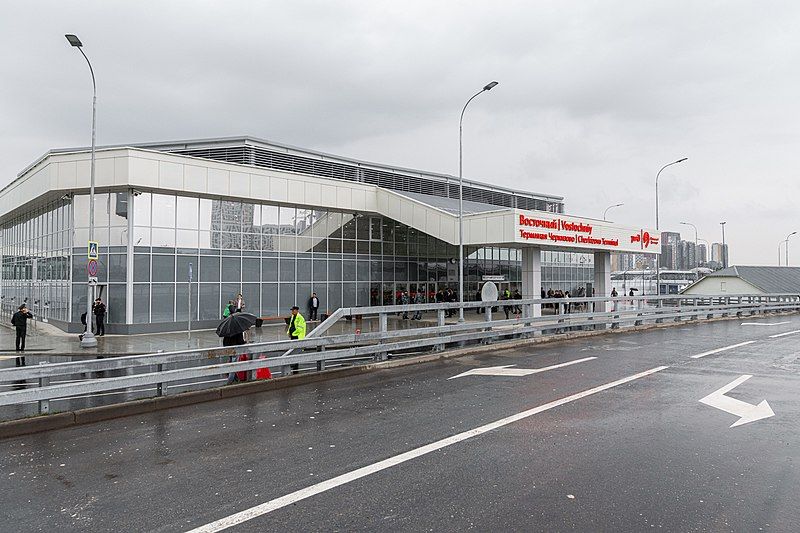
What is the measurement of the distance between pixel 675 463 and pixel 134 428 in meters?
6.53

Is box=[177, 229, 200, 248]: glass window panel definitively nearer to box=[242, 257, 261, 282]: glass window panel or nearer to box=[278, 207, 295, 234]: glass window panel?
box=[242, 257, 261, 282]: glass window panel

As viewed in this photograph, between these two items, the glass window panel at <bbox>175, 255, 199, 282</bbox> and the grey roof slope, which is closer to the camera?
the glass window panel at <bbox>175, 255, 199, 282</bbox>

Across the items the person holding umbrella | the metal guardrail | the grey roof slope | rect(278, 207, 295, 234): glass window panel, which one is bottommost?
the metal guardrail

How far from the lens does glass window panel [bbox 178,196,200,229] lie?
2739 centimetres

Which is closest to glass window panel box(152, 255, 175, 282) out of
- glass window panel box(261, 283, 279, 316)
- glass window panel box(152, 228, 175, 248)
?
glass window panel box(152, 228, 175, 248)

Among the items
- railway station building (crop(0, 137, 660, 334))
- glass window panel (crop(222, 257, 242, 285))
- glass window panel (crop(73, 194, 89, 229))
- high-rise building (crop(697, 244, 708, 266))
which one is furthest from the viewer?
high-rise building (crop(697, 244, 708, 266))

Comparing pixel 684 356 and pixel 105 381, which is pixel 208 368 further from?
pixel 684 356

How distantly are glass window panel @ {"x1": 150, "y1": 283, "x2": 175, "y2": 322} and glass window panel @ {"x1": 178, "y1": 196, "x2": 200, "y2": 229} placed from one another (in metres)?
3.02

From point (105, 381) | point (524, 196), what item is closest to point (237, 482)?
point (105, 381)

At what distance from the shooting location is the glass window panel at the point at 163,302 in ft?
86.0

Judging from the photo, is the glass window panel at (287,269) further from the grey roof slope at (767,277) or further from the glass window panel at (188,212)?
the grey roof slope at (767,277)

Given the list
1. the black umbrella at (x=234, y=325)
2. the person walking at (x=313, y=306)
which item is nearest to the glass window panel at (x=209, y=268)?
the person walking at (x=313, y=306)

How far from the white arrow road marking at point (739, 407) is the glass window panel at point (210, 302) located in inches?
930

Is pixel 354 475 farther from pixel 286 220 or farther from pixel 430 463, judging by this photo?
pixel 286 220
